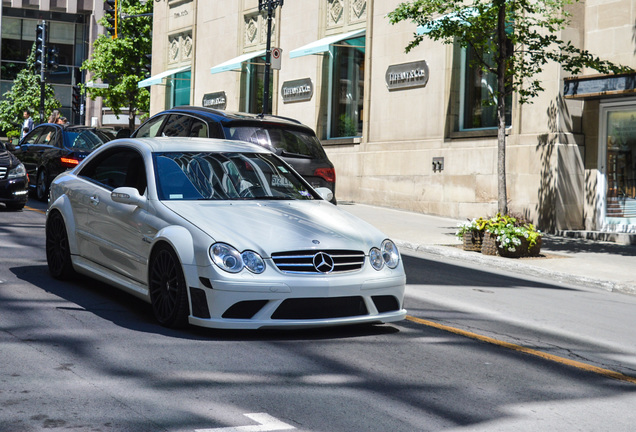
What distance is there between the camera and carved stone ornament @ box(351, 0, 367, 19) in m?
25.0

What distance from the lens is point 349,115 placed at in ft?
84.5

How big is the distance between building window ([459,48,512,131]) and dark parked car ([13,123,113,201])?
8.25 meters

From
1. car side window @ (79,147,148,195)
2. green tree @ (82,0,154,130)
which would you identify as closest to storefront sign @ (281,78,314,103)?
green tree @ (82,0,154,130)

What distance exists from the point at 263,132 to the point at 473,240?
13.7 feet

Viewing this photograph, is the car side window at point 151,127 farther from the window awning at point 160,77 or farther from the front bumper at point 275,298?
the window awning at point 160,77

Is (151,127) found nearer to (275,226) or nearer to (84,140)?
(84,140)

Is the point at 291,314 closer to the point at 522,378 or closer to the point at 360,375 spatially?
the point at 360,375

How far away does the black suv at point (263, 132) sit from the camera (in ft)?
42.5

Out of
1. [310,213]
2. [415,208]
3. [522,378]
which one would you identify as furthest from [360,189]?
[522,378]

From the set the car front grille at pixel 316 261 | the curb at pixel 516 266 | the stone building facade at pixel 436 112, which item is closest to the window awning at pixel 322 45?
the stone building facade at pixel 436 112

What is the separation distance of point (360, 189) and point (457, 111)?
390cm

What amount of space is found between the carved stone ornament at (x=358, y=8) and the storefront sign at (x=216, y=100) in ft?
28.8

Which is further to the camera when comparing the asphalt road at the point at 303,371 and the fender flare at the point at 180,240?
the fender flare at the point at 180,240

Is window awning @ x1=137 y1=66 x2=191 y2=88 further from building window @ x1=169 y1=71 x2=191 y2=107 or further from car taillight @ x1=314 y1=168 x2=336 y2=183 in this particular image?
car taillight @ x1=314 y1=168 x2=336 y2=183
